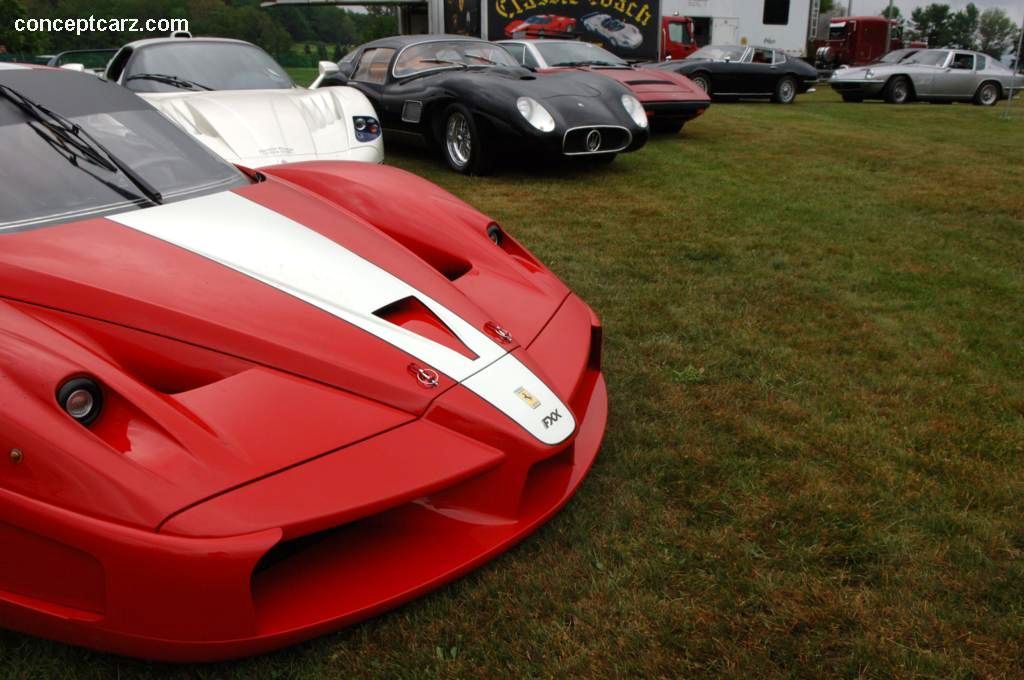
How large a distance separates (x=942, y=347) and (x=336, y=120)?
367 cm

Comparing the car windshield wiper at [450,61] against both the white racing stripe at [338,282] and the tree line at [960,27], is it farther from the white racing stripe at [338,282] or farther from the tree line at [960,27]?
the tree line at [960,27]

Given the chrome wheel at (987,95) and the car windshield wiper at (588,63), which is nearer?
the car windshield wiper at (588,63)

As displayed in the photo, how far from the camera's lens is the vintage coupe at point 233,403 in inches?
56.5

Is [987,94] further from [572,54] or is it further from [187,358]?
[187,358]

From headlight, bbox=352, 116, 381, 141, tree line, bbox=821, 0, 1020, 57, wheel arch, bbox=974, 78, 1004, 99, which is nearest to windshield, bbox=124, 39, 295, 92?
headlight, bbox=352, 116, 381, 141

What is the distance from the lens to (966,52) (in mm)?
15242

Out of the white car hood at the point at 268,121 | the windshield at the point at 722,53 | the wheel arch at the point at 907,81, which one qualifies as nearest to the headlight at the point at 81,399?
the white car hood at the point at 268,121

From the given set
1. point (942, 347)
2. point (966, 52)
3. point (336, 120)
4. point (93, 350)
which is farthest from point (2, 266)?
point (966, 52)

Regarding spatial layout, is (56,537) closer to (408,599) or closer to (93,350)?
(93,350)

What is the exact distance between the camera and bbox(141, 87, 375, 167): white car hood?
4605 mm

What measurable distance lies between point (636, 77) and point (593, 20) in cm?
886

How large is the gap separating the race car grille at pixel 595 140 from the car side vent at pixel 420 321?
437cm

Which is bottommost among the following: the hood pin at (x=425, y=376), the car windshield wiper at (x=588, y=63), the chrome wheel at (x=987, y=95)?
the hood pin at (x=425, y=376)

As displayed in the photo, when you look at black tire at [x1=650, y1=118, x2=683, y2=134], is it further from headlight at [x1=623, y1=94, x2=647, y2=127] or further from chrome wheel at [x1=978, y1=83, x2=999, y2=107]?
chrome wheel at [x1=978, y1=83, x2=999, y2=107]
